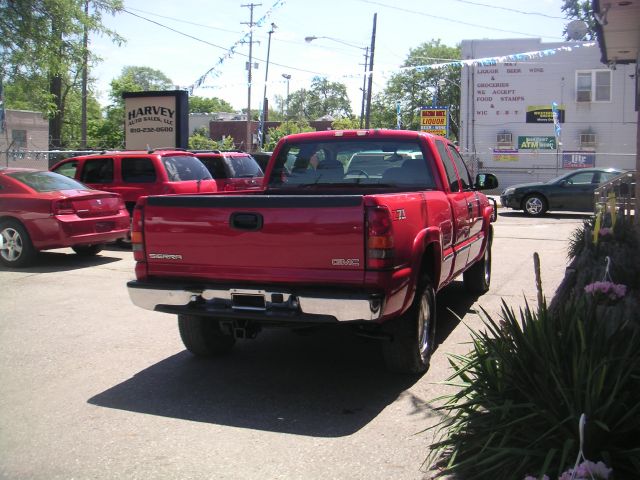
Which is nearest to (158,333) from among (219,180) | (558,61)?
(219,180)

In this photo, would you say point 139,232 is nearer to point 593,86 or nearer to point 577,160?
point 577,160

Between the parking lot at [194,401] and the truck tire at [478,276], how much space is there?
457 millimetres

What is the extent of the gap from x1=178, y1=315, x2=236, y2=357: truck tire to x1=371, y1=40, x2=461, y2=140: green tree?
176ft

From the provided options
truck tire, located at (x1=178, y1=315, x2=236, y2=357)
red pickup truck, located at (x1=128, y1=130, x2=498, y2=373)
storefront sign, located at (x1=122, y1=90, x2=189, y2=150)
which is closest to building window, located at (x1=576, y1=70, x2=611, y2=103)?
storefront sign, located at (x1=122, y1=90, x2=189, y2=150)

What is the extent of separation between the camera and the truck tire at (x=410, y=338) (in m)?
5.02

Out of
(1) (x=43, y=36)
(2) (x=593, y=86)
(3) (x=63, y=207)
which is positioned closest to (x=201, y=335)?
(3) (x=63, y=207)

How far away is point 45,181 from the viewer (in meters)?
11.0

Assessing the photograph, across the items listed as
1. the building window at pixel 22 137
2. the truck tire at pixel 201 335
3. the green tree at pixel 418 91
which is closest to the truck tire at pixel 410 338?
the truck tire at pixel 201 335

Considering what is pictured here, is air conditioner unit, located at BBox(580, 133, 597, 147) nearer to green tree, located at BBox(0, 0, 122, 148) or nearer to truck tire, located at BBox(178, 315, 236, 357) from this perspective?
green tree, located at BBox(0, 0, 122, 148)

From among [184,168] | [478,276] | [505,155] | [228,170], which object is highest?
[505,155]

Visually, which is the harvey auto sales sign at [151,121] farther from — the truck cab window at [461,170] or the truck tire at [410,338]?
the truck tire at [410,338]

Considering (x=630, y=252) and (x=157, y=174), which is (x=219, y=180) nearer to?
(x=157, y=174)

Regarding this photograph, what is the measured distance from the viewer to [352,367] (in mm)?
5680

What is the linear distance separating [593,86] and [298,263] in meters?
31.3
